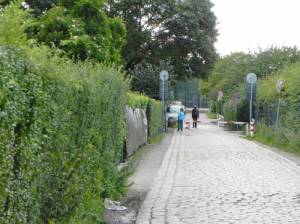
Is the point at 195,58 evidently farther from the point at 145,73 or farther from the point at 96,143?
the point at 96,143

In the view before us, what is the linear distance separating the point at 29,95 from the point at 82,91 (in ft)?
9.08

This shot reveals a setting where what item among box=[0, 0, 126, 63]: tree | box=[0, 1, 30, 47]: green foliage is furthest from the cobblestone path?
box=[0, 1, 30, 47]: green foliage

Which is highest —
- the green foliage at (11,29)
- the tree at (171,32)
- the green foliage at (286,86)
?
the tree at (171,32)

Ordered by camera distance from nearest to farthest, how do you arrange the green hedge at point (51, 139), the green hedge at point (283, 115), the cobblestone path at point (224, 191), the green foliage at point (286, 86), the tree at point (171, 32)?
the green hedge at point (51, 139)
the cobblestone path at point (224, 191)
the green hedge at point (283, 115)
the green foliage at point (286, 86)
the tree at point (171, 32)

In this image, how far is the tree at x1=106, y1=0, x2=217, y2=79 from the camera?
50.9 metres

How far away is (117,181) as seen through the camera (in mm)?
11969

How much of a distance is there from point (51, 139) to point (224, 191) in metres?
6.96

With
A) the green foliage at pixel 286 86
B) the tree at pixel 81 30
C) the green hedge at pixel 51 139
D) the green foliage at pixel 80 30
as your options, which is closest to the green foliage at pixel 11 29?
the green hedge at pixel 51 139

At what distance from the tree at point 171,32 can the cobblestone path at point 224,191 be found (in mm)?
31039

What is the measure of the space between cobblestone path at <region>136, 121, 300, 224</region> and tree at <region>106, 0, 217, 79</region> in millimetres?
31039

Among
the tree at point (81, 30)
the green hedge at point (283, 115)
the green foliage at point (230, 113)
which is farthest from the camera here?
the green foliage at point (230, 113)

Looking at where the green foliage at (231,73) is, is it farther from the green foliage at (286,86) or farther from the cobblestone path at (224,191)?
the cobblestone path at (224,191)

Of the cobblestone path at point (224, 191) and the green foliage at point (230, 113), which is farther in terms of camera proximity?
the green foliage at point (230, 113)

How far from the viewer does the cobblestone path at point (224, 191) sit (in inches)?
389
